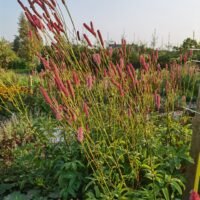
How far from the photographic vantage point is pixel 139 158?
2.38 m

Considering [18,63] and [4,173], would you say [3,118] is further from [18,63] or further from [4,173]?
[18,63]

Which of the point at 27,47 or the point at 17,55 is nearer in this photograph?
the point at 27,47

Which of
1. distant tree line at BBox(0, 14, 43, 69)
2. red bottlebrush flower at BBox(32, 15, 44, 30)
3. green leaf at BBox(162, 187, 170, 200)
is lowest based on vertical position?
distant tree line at BBox(0, 14, 43, 69)

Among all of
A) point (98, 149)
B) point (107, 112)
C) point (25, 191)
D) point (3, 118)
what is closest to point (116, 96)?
point (107, 112)

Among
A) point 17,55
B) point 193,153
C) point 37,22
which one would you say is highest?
point 37,22

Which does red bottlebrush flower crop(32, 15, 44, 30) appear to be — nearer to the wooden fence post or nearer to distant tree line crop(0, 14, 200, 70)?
distant tree line crop(0, 14, 200, 70)

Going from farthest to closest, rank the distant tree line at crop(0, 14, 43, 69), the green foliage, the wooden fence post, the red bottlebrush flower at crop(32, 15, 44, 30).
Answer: the distant tree line at crop(0, 14, 43, 69) → the green foliage → the wooden fence post → the red bottlebrush flower at crop(32, 15, 44, 30)

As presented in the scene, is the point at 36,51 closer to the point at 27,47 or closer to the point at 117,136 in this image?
the point at 117,136

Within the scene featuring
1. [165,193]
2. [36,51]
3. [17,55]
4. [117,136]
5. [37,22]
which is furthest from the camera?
[17,55]

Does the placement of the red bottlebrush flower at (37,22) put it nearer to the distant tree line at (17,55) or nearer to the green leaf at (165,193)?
the distant tree line at (17,55)

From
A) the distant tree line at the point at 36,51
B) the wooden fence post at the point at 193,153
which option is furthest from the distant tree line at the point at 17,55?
the wooden fence post at the point at 193,153

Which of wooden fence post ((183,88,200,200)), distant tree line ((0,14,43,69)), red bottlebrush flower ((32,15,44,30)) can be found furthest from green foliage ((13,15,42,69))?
wooden fence post ((183,88,200,200))

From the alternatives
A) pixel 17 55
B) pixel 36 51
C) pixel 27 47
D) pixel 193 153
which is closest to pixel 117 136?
pixel 193 153

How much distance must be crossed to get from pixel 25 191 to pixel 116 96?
1.04 meters
